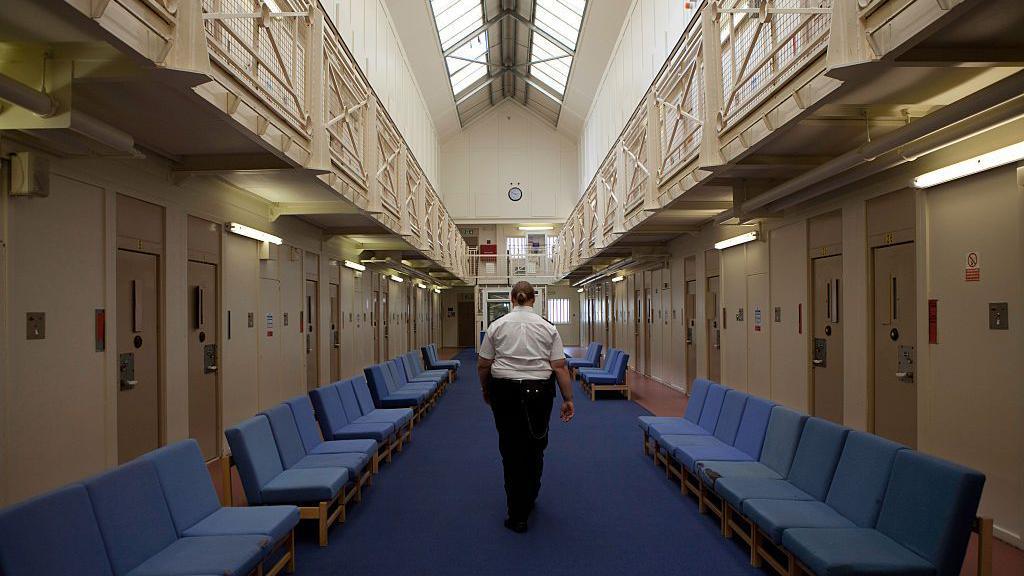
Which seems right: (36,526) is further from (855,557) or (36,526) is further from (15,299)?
(855,557)

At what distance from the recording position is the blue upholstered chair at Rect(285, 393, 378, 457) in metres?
4.66

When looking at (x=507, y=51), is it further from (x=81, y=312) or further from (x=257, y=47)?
(x=81, y=312)

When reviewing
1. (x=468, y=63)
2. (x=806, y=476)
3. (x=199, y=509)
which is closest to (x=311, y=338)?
(x=199, y=509)

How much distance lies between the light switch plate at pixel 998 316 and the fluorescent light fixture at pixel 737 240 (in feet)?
11.3

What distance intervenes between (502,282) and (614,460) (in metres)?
13.6

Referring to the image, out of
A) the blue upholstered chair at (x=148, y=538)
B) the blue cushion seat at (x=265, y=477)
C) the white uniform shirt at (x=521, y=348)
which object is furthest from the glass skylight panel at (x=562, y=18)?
the blue upholstered chair at (x=148, y=538)

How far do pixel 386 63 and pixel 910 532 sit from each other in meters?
12.6

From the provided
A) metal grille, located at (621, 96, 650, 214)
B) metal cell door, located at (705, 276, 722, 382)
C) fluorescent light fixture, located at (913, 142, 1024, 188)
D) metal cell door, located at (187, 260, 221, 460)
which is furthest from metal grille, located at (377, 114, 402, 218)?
→ fluorescent light fixture, located at (913, 142, 1024, 188)

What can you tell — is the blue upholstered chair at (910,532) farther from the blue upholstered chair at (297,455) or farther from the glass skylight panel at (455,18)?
the glass skylight panel at (455,18)

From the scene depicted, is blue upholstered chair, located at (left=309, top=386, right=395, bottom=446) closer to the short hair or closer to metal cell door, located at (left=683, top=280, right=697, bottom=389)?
the short hair

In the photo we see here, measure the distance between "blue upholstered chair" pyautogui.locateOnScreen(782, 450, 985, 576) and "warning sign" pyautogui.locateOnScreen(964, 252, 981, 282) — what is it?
1.65 m

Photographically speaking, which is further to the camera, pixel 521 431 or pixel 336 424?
pixel 336 424

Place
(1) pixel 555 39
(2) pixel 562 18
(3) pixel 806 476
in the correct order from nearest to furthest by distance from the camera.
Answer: (3) pixel 806 476
(2) pixel 562 18
(1) pixel 555 39

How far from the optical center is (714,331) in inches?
353
